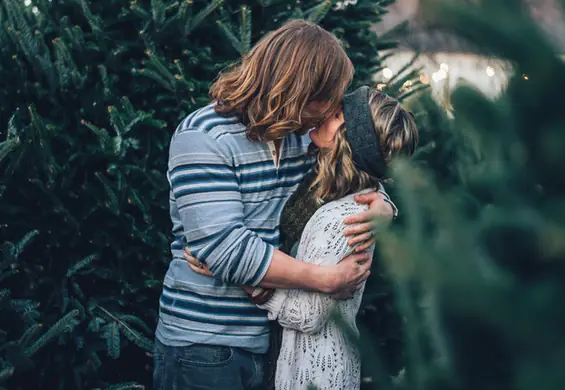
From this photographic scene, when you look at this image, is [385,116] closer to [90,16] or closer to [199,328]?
[199,328]

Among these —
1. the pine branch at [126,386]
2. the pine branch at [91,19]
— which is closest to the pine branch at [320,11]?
the pine branch at [91,19]

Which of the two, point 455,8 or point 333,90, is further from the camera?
point 333,90

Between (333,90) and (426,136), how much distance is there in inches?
50.9

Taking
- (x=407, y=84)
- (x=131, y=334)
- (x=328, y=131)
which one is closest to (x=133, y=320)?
(x=131, y=334)

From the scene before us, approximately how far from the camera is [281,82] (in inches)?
84.4

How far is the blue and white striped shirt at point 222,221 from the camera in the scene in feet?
6.72

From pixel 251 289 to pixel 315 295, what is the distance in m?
0.21

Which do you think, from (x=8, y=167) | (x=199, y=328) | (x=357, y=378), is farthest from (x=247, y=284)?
(x=8, y=167)

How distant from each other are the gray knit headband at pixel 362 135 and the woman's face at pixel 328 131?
6cm

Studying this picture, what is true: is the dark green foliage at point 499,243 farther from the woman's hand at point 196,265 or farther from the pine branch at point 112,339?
the pine branch at point 112,339

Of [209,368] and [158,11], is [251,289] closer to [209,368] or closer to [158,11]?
[209,368]

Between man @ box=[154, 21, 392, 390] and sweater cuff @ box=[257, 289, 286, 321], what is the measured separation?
0.07 meters

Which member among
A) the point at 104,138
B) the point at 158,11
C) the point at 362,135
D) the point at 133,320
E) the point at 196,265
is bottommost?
A: the point at 133,320

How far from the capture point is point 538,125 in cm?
77
